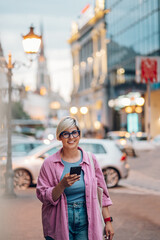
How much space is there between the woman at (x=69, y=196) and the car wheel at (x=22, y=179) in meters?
11.2

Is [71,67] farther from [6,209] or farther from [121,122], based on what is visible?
[6,209]

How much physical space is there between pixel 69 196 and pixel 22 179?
11421 millimetres

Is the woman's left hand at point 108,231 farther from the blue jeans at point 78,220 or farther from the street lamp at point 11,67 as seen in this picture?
the street lamp at point 11,67

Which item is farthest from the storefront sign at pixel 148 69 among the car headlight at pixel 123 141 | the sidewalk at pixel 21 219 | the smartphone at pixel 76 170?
the smartphone at pixel 76 170

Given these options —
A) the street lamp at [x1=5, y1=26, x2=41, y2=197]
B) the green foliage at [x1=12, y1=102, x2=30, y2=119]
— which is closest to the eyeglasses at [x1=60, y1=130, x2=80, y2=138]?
the street lamp at [x1=5, y1=26, x2=41, y2=197]

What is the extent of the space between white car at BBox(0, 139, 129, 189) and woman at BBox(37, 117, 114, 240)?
35.5 feet

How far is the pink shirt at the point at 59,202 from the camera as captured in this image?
377 cm

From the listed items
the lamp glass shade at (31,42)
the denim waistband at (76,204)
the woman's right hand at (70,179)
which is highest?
the lamp glass shade at (31,42)

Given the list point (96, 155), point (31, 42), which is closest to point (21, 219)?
point (31, 42)

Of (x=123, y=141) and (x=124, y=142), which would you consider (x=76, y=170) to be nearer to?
(x=124, y=142)

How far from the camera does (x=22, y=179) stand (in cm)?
1504

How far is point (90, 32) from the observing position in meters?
75.7

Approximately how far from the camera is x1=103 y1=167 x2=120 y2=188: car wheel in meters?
15.1

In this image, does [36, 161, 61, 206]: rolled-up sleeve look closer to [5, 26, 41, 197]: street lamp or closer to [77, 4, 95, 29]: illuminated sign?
[5, 26, 41, 197]: street lamp
